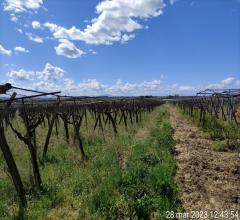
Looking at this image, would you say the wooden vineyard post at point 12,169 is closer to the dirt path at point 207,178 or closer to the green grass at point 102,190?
the green grass at point 102,190

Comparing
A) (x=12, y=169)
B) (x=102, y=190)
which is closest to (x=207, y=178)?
(x=102, y=190)

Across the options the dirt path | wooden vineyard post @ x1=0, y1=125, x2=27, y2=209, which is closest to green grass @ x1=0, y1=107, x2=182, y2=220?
wooden vineyard post @ x1=0, y1=125, x2=27, y2=209

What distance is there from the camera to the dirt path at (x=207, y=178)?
26.5 ft

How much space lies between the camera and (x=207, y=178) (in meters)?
10.0

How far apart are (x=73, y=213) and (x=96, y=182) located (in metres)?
1.73

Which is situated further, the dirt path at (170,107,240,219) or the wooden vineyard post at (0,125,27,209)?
the wooden vineyard post at (0,125,27,209)

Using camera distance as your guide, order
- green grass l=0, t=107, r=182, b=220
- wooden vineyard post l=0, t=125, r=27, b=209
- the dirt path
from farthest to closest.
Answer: wooden vineyard post l=0, t=125, r=27, b=209 → the dirt path → green grass l=0, t=107, r=182, b=220

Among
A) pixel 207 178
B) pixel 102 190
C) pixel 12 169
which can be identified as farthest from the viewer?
pixel 207 178

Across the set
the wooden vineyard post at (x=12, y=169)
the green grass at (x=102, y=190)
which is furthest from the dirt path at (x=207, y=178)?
the wooden vineyard post at (x=12, y=169)

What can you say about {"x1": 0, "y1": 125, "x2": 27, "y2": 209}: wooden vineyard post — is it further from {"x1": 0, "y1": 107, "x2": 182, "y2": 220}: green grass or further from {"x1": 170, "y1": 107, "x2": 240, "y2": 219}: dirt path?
{"x1": 170, "y1": 107, "x2": 240, "y2": 219}: dirt path

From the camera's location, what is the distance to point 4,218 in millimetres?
7801

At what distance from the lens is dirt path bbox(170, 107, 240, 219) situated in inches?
317

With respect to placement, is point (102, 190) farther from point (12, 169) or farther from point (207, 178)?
point (207, 178)

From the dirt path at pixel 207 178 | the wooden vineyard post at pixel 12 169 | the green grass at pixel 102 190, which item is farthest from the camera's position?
the wooden vineyard post at pixel 12 169
